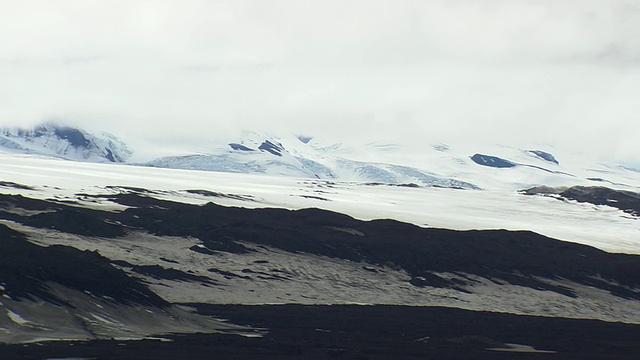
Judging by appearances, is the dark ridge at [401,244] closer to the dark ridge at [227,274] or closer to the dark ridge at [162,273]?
the dark ridge at [227,274]

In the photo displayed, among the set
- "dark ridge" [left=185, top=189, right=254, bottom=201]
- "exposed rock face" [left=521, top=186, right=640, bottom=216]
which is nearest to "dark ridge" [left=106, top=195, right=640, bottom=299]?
"dark ridge" [left=185, top=189, right=254, bottom=201]

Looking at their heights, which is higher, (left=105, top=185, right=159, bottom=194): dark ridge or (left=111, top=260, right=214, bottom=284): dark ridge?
(left=105, top=185, right=159, bottom=194): dark ridge

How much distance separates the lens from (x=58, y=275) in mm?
44812

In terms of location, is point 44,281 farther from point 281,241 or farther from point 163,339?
point 281,241

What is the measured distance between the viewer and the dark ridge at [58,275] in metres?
41.8

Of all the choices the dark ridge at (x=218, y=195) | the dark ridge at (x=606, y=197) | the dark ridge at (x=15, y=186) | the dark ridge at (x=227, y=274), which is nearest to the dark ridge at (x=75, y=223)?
the dark ridge at (x=227, y=274)

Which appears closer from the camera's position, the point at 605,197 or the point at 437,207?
the point at 437,207

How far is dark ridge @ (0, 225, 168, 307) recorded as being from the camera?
4175cm

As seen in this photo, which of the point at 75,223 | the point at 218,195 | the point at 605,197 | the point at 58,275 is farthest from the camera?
the point at 605,197

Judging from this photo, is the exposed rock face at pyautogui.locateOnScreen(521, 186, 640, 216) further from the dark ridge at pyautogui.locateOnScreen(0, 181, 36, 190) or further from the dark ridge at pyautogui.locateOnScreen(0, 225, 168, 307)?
the dark ridge at pyautogui.locateOnScreen(0, 225, 168, 307)

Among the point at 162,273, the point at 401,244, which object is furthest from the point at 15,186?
the point at 162,273

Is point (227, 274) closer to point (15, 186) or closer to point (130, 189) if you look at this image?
point (15, 186)

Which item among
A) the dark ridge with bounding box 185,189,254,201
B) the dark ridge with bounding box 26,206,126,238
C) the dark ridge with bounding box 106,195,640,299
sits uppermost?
the dark ridge with bounding box 185,189,254,201

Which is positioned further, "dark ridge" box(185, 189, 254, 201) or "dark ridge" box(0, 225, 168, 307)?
"dark ridge" box(185, 189, 254, 201)
